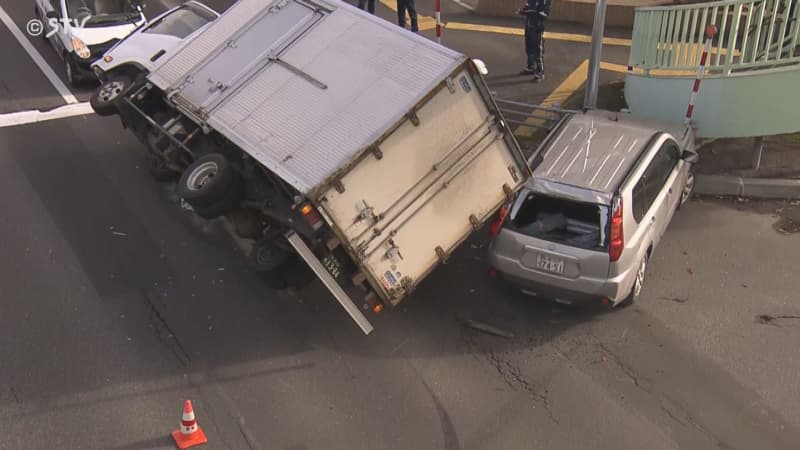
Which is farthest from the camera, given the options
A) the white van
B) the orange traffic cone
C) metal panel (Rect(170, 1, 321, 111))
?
the white van

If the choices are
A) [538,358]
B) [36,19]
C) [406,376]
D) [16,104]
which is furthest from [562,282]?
[36,19]

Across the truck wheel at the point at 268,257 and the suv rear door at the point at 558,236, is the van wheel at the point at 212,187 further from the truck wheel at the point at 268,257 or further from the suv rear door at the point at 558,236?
the suv rear door at the point at 558,236

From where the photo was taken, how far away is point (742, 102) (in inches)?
376

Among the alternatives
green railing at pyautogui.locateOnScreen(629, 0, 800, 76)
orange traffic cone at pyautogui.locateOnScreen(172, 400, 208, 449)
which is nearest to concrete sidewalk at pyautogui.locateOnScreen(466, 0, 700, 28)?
green railing at pyautogui.locateOnScreen(629, 0, 800, 76)

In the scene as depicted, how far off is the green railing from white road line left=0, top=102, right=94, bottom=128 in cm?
810

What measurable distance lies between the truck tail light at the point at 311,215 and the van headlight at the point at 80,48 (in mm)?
7406

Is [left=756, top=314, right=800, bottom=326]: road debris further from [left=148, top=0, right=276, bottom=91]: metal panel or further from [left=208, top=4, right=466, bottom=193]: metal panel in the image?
[left=148, top=0, right=276, bottom=91]: metal panel

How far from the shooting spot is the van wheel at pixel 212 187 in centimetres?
744

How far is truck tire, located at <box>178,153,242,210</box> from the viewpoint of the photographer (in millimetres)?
7438

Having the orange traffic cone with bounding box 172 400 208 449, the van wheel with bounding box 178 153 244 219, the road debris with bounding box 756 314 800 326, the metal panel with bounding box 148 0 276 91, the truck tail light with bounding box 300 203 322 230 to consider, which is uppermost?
the metal panel with bounding box 148 0 276 91

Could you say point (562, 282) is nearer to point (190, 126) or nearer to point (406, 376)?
point (406, 376)

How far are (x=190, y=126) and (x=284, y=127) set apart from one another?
6.89ft

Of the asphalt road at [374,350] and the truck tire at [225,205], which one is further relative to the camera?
the truck tire at [225,205]

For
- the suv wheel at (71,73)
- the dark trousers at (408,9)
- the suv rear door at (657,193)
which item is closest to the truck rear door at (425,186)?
the suv rear door at (657,193)
